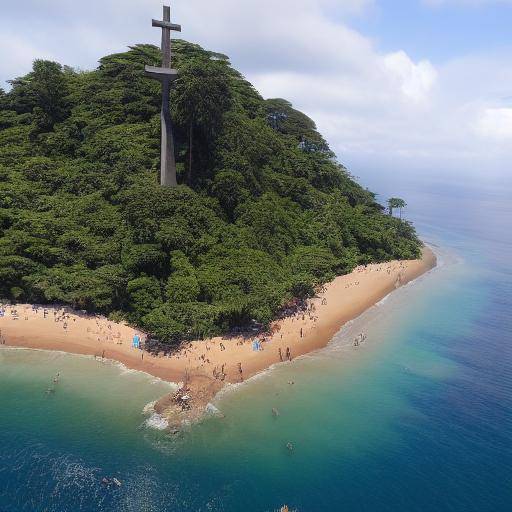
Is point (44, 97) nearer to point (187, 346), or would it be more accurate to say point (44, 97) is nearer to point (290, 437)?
point (187, 346)

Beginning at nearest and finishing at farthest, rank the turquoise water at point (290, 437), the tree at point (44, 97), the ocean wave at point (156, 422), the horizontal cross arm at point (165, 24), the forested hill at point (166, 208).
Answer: the turquoise water at point (290, 437)
the ocean wave at point (156, 422)
the forested hill at point (166, 208)
the horizontal cross arm at point (165, 24)
the tree at point (44, 97)

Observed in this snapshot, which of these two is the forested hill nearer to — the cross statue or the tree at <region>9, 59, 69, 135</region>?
the tree at <region>9, 59, 69, 135</region>

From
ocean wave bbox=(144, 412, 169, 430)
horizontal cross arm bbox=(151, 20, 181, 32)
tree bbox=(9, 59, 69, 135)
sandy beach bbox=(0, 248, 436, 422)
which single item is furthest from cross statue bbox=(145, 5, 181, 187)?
ocean wave bbox=(144, 412, 169, 430)

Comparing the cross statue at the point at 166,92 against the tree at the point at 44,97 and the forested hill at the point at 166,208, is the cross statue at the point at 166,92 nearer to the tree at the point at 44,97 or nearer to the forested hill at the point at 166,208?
the forested hill at the point at 166,208

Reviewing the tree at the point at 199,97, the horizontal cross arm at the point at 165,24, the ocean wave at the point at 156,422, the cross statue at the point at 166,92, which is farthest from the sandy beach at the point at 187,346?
the horizontal cross arm at the point at 165,24

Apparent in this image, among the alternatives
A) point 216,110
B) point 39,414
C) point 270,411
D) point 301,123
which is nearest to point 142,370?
point 39,414

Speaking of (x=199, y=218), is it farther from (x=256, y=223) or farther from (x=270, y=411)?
(x=270, y=411)
